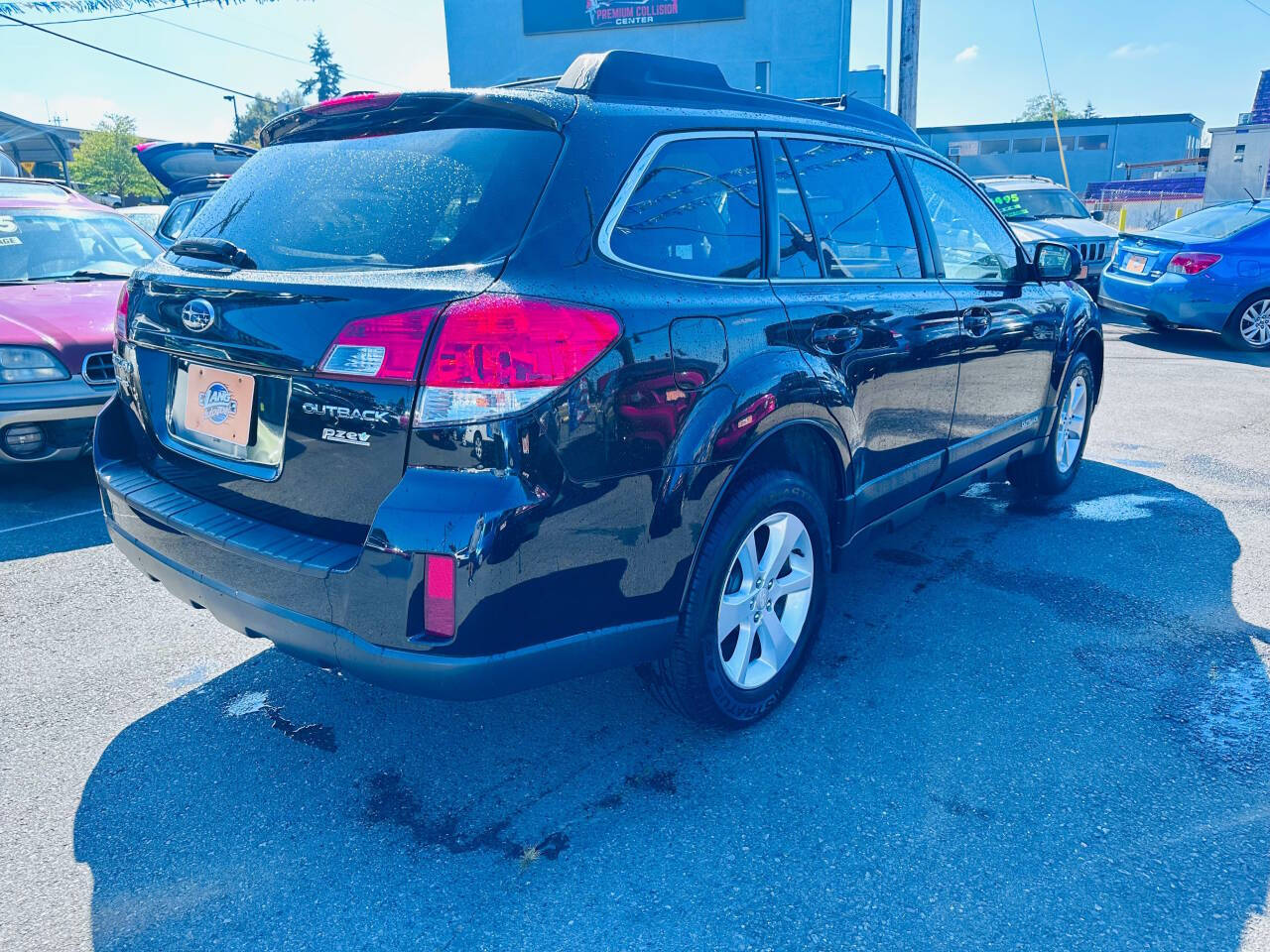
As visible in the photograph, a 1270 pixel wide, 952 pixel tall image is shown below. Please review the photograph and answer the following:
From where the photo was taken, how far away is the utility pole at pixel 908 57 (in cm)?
1464

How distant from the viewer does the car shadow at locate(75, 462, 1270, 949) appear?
6.78 feet

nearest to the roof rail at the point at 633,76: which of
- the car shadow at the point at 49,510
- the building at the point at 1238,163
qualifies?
the car shadow at the point at 49,510

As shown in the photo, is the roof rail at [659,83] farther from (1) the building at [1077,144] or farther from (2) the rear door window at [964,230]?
(1) the building at [1077,144]

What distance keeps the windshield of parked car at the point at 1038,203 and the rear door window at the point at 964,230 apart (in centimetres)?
971

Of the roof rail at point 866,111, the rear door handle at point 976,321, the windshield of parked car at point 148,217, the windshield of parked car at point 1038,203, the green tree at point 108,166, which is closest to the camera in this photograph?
the roof rail at point 866,111

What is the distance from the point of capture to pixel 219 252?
252 cm

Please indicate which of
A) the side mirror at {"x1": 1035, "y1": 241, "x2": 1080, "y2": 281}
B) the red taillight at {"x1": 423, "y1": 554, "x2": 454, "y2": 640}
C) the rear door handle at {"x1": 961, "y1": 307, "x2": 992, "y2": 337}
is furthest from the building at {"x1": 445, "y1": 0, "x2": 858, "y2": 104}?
the red taillight at {"x1": 423, "y1": 554, "x2": 454, "y2": 640}

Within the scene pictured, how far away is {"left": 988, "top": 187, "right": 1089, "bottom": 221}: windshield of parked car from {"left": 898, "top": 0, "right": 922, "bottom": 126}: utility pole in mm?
2365

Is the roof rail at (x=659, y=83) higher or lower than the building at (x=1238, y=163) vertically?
lower

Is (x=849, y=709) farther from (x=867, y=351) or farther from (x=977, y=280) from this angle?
(x=977, y=280)

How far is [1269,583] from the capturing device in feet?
12.8

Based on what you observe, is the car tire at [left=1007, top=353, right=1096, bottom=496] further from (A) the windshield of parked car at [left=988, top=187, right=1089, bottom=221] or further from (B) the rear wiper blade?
(A) the windshield of parked car at [left=988, top=187, right=1089, bottom=221]

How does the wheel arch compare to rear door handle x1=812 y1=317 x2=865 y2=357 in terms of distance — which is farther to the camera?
rear door handle x1=812 y1=317 x2=865 y2=357

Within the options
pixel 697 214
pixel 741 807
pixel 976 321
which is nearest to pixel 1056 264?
pixel 976 321
